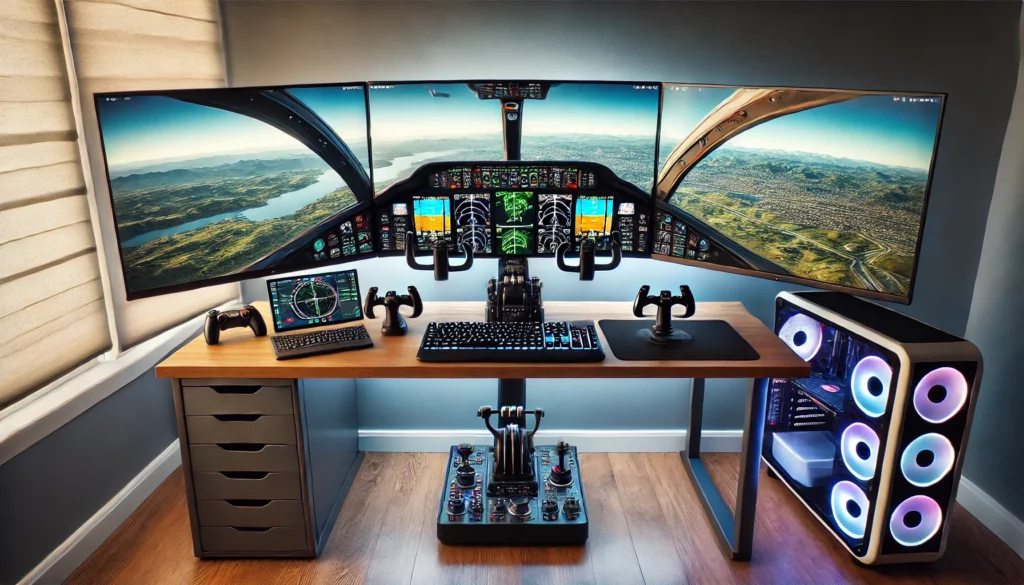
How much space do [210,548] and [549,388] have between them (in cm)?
136

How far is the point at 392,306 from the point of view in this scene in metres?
2.23

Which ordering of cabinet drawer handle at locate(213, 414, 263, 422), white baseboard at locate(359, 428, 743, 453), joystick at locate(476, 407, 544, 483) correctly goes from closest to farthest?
cabinet drawer handle at locate(213, 414, 263, 422) → joystick at locate(476, 407, 544, 483) → white baseboard at locate(359, 428, 743, 453)

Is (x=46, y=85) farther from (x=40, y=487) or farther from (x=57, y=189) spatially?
(x=40, y=487)

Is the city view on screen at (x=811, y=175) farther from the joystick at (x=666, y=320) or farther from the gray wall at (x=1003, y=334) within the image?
the gray wall at (x=1003, y=334)

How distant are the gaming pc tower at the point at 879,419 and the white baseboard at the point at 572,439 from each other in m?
0.51

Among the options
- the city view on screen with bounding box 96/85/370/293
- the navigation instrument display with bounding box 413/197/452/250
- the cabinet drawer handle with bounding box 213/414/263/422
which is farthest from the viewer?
the navigation instrument display with bounding box 413/197/452/250

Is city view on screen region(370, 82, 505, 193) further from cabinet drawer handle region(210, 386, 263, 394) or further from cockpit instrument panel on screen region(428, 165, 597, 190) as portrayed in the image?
cabinet drawer handle region(210, 386, 263, 394)

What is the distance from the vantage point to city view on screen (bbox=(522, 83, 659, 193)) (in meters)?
2.26

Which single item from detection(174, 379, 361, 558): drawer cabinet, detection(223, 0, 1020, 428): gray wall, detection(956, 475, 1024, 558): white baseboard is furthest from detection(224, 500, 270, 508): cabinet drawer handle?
detection(956, 475, 1024, 558): white baseboard

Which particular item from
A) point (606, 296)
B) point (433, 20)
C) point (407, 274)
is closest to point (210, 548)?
point (407, 274)

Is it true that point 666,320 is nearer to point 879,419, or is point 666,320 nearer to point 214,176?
point 879,419

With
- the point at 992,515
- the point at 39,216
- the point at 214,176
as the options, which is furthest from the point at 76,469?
the point at 992,515

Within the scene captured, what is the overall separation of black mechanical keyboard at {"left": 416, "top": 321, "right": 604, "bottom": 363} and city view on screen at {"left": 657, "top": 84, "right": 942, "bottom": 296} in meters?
0.60

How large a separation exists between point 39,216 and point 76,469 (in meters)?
0.79
